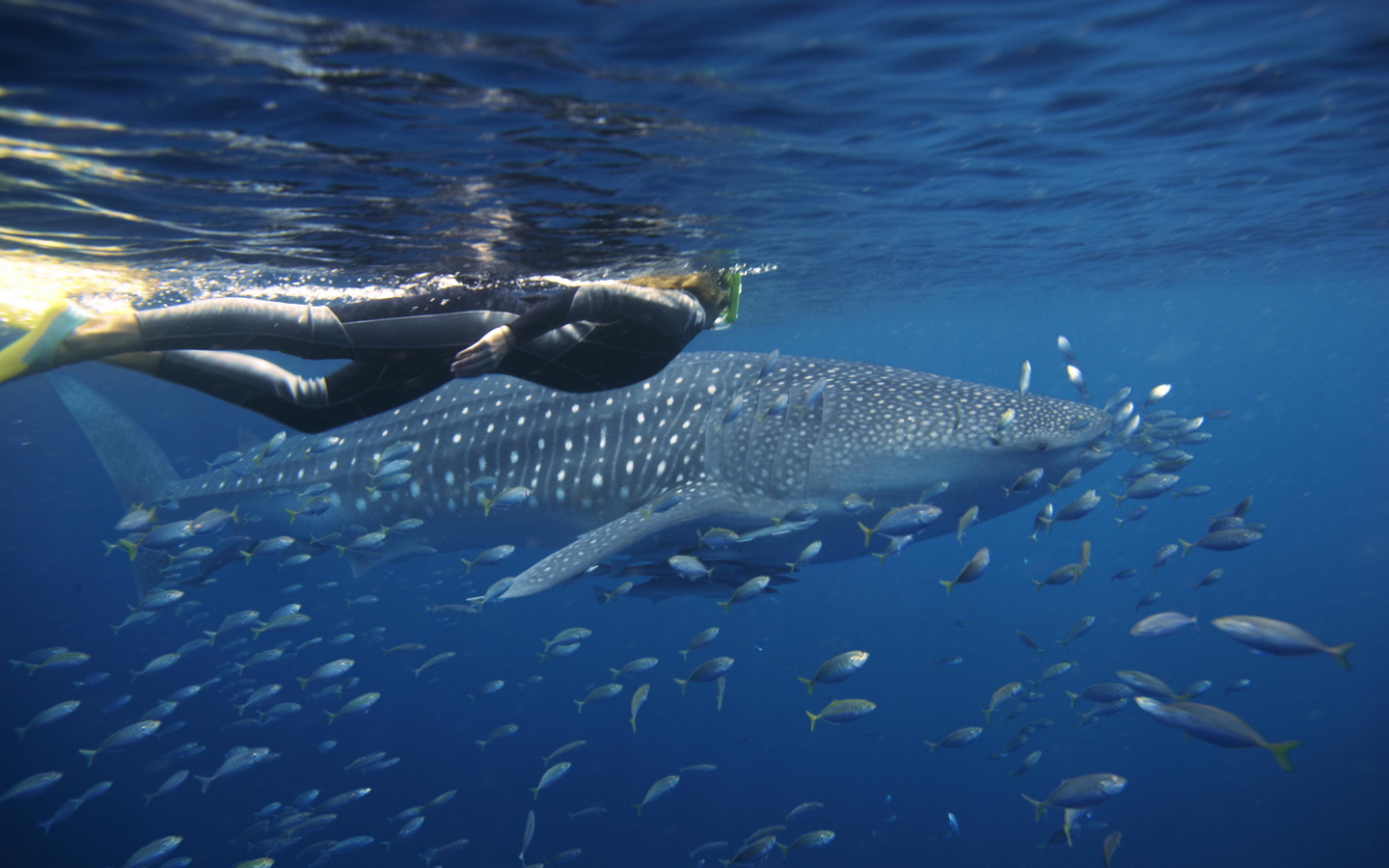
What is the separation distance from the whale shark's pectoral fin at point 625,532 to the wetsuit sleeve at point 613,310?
1539 millimetres

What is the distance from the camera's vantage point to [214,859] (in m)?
16.1

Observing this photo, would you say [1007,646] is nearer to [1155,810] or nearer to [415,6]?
[1155,810]

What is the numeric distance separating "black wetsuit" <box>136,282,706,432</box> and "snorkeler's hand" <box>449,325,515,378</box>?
68 mm

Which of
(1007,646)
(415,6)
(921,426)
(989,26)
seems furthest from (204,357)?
(1007,646)

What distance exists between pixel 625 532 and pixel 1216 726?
4.16 meters

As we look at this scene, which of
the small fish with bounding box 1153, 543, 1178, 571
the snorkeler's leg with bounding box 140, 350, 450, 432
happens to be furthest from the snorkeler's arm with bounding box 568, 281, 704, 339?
the small fish with bounding box 1153, 543, 1178, 571

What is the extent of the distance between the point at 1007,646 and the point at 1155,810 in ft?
57.4

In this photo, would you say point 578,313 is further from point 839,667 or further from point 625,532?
point 839,667

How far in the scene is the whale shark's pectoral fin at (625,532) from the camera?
4.64 metres

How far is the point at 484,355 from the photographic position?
11.4 ft

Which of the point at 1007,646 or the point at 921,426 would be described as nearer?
the point at 921,426

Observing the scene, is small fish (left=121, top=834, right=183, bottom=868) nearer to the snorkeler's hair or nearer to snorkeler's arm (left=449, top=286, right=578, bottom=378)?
snorkeler's arm (left=449, top=286, right=578, bottom=378)

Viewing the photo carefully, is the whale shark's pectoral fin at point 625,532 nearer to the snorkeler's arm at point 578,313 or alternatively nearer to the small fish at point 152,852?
the snorkeler's arm at point 578,313

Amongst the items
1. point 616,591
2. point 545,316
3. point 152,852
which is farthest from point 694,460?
point 152,852
